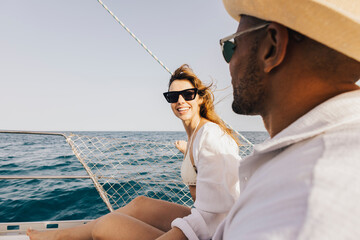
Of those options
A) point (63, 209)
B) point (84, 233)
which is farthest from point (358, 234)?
point (63, 209)

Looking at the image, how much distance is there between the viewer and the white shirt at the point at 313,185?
0.30 m

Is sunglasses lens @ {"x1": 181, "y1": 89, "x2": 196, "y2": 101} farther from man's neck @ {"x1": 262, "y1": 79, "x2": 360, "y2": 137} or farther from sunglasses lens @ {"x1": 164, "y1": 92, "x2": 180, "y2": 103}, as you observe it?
man's neck @ {"x1": 262, "y1": 79, "x2": 360, "y2": 137}

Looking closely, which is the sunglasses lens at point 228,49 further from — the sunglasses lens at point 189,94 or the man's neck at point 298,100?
the sunglasses lens at point 189,94

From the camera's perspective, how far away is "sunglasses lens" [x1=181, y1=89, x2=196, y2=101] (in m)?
1.79

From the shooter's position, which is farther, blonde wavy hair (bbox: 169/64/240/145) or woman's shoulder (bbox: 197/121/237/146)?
blonde wavy hair (bbox: 169/64/240/145)

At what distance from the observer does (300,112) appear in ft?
1.91

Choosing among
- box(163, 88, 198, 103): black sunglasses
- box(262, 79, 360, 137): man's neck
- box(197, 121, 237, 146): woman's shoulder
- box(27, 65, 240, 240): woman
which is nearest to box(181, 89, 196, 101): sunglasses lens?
box(163, 88, 198, 103): black sunglasses

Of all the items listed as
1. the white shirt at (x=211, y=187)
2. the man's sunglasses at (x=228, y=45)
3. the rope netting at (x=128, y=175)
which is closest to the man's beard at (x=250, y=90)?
the man's sunglasses at (x=228, y=45)

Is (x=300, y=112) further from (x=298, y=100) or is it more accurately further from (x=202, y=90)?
(x=202, y=90)

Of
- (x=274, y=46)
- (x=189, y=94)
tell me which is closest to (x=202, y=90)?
(x=189, y=94)

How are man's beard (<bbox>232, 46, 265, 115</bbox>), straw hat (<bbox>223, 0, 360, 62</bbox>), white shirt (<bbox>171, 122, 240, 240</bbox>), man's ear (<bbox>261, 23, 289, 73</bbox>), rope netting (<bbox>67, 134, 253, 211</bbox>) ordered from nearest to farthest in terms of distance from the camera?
straw hat (<bbox>223, 0, 360, 62</bbox>) → man's ear (<bbox>261, 23, 289, 73</bbox>) → man's beard (<bbox>232, 46, 265, 115</bbox>) → white shirt (<bbox>171, 122, 240, 240</bbox>) → rope netting (<bbox>67, 134, 253, 211</bbox>)

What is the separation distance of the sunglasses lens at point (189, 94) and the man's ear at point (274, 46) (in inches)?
45.3

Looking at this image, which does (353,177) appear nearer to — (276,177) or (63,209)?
(276,177)

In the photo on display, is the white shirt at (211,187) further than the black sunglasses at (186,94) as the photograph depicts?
No
